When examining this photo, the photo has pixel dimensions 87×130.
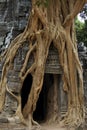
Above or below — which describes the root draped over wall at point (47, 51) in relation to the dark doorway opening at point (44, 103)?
above

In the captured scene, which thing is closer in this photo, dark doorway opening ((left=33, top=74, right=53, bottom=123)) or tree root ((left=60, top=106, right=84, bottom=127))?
tree root ((left=60, top=106, right=84, bottom=127))

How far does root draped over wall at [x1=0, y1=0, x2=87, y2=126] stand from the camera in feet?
28.0

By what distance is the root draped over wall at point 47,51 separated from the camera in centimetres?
854

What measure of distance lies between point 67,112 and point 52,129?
0.60 m

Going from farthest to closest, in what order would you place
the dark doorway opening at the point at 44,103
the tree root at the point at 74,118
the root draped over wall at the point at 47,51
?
the dark doorway opening at the point at 44,103
the root draped over wall at the point at 47,51
the tree root at the point at 74,118

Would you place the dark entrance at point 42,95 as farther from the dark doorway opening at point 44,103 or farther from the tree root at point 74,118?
the tree root at point 74,118

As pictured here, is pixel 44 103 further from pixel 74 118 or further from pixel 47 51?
pixel 47 51

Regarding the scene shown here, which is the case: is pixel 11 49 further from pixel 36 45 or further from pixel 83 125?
pixel 83 125

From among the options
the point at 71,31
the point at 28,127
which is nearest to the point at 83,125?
the point at 28,127

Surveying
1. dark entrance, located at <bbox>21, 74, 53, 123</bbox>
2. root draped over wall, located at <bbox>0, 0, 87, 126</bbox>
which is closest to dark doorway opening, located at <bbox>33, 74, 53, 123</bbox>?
dark entrance, located at <bbox>21, 74, 53, 123</bbox>

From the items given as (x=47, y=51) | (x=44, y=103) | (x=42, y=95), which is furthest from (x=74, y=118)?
(x=42, y=95)

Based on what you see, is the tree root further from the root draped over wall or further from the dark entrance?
the dark entrance

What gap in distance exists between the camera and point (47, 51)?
8.72 m

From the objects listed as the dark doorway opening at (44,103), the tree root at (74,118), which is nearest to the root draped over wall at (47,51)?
the tree root at (74,118)
